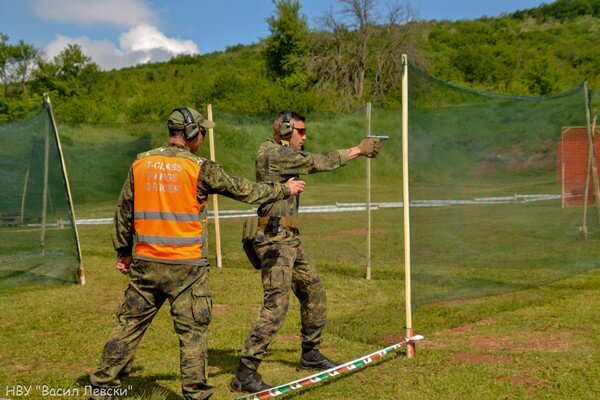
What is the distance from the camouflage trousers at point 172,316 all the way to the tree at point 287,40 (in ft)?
154

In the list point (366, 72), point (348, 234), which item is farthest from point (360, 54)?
point (348, 234)

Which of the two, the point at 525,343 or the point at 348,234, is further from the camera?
the point at 348,234

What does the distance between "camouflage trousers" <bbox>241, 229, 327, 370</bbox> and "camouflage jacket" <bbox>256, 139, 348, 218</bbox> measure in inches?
9.0

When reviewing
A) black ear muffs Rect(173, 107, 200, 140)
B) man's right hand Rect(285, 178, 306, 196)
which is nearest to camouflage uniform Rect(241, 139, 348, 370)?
man's right hand Rect(285, 178, 306, 196)

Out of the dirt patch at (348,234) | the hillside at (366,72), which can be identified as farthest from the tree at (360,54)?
the dirt patch at (348,234)

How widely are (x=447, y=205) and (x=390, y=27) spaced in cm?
4561

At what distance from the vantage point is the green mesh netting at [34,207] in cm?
1089

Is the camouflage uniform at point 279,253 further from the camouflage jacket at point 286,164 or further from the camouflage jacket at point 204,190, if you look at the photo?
the camouflage jacket at point 204,190

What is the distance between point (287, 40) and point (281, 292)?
158ft

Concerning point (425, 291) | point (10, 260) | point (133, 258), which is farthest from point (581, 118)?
point (10, 260)

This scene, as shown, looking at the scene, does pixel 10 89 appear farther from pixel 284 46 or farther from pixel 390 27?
pixel 390 27

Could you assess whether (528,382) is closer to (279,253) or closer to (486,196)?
(279,253)

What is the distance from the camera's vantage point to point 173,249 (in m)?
4.84

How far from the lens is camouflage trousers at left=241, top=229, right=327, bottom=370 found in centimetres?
570
